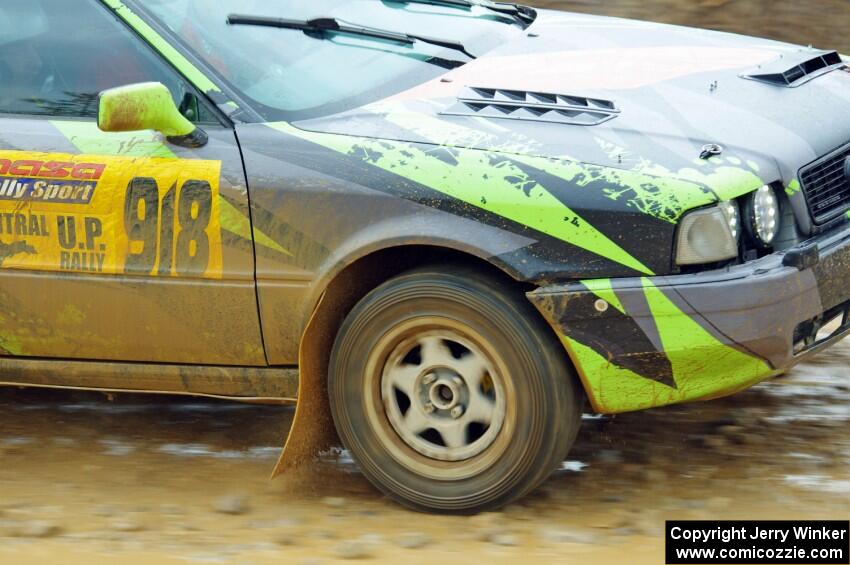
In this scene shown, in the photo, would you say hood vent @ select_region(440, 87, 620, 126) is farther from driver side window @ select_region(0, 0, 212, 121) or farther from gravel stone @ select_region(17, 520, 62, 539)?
gravel stone @ select_region(17, 520, 62, 539)

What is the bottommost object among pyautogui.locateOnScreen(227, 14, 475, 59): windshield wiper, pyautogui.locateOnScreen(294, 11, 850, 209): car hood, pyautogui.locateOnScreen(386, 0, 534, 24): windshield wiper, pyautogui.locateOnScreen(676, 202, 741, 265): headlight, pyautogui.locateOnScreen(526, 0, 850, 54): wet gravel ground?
pyautogui.locateOnScreen(676, 202, 741, 265): headlight

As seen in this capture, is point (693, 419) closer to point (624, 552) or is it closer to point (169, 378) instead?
point (624, 552)

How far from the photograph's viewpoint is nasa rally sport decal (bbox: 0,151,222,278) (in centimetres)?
393

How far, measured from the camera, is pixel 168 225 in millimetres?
3957

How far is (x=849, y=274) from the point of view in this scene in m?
3.89

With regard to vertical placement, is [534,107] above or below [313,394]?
above

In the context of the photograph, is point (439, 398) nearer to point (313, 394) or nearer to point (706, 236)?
point (313, 394)

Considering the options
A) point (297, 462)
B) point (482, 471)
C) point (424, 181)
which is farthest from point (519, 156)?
point (297, 462)

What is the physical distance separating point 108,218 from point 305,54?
2.81ft

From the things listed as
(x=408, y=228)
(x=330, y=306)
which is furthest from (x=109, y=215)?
(x=408, y=228)

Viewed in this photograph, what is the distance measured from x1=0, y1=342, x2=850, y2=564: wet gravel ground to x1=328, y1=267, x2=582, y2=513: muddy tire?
0.49 ft

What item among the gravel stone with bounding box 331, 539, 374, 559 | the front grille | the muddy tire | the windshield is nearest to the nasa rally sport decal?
the windshield

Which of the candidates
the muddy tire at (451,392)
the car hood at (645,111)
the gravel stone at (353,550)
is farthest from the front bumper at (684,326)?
the gravel stone at (353,550)

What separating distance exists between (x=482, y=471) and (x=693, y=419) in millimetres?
1108
